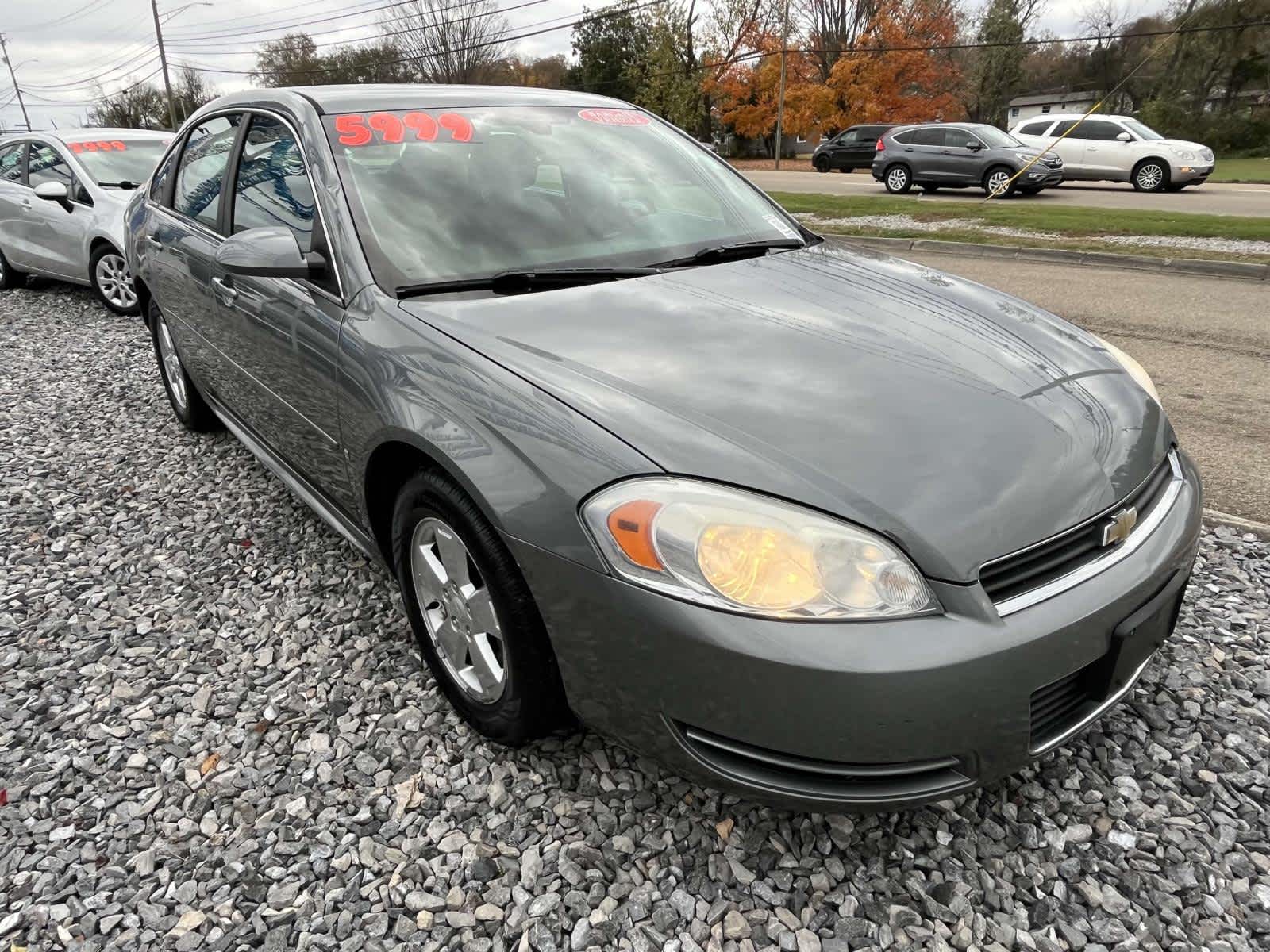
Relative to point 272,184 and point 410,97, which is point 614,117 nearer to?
point 410,97

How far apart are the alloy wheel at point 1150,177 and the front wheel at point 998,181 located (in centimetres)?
351

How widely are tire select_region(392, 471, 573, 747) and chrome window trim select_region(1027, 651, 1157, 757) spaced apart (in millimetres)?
1011

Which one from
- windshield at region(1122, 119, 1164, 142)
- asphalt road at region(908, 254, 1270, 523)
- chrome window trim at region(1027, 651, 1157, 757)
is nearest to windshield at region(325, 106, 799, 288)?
chrome window trim at region(1027, 651, 1157, 757)

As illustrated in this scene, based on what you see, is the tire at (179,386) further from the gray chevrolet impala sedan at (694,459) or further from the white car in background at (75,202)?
the white car in background at (75,202)

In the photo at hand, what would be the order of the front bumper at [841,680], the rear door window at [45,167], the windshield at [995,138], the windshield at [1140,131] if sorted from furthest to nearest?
1. the windshield at [1140,131]
2. the windshield at [995,138]
3. the rear door window at [45,167]
4. the front bumper at [841,680]

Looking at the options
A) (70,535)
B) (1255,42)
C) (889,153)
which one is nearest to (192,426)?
(70,535)

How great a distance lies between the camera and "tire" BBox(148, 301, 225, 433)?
4344 millimetres

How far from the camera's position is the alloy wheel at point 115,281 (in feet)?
24.0

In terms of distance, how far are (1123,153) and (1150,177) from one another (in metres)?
0.76

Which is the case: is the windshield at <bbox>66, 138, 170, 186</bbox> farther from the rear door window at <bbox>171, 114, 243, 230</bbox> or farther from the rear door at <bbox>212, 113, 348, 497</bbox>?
the rear door at <bbox>212, 113, 348, 497</bbox>

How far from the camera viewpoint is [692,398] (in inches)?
70.5

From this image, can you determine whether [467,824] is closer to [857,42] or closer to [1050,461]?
[1050,461]

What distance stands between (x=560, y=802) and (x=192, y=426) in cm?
351

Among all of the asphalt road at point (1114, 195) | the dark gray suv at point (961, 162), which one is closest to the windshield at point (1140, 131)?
the asphalt road at point (1114, 195)
